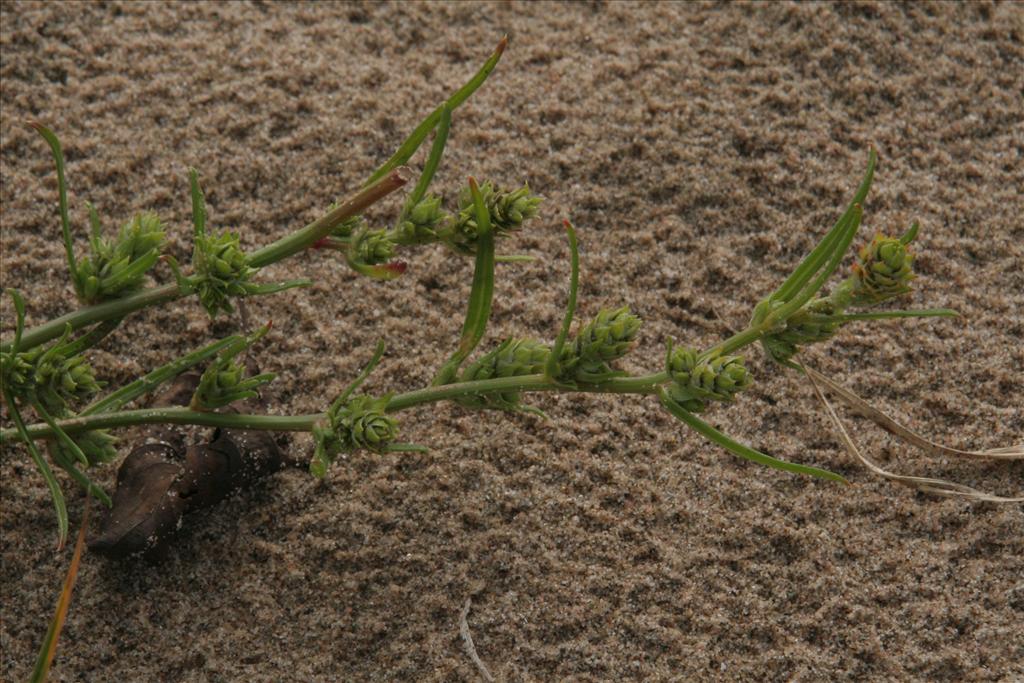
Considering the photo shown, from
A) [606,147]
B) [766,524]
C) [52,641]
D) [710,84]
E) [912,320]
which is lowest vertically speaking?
[52,641]

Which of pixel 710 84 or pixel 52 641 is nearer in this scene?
pixel 52 641

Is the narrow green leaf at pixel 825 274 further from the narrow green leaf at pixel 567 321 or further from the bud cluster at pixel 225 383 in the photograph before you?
the bud cluster at pixel 225 383

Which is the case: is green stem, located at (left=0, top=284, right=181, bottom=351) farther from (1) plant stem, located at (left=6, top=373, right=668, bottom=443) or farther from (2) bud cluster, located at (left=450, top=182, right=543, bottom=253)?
(2) bud cluster, located at (left=450, top=182, right=543, bottom=253)

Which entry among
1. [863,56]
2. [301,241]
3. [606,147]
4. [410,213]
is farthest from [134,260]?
[863,56]

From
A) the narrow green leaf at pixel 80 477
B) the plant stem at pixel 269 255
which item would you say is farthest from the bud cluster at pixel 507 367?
the narrow green leaf at pixel 80 477

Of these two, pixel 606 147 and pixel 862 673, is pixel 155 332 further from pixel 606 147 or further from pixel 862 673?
pixel 862 673

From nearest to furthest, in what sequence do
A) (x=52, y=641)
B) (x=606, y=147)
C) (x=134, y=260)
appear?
(x=52, y=641)
(x=134, y=260)
(x=606, y=147)

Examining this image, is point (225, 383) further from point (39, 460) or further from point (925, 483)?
point (925, 483)
